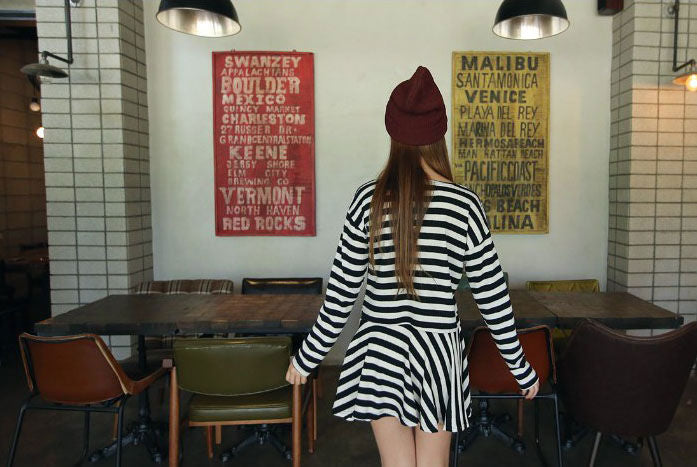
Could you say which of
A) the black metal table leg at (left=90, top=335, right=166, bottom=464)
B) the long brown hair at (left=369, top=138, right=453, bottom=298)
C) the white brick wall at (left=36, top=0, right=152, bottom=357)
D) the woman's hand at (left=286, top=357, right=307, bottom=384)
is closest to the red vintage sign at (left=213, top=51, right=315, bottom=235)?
the white brick wall at (left=36, top=0, right=152, bottom=357)

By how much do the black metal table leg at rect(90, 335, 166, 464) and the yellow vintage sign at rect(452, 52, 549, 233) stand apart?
105 inches

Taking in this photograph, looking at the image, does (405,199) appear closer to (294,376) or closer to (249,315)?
(294,376)

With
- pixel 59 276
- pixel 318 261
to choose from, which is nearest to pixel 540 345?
pixel 318 261

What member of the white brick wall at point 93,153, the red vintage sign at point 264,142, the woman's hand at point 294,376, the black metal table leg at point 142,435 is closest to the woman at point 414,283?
the woman's hand at point 294,376

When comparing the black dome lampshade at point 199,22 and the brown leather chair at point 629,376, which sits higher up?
the black dome lampshade at point 199,22

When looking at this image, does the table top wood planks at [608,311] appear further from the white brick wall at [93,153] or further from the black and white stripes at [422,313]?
the white brick wall at [93,153]

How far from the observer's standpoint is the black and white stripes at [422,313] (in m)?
1.39

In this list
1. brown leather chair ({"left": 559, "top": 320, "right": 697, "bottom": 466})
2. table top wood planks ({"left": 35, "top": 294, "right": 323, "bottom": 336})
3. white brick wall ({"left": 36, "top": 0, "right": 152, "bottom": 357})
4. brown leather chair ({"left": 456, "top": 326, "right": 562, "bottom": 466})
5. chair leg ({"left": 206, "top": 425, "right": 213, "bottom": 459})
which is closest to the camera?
brown leather chair ({"left": 559, "top": 320, "right": 697, "bottom": 466})

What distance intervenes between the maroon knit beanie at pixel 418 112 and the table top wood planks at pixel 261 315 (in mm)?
1283

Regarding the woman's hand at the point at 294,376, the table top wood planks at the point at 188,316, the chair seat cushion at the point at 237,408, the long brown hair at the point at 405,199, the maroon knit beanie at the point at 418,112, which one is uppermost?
the maroon knit beanie at the point at 418,112

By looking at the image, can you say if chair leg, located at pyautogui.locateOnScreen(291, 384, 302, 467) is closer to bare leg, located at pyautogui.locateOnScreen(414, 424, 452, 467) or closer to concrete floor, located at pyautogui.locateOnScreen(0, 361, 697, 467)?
concrete floor, located at pyautogui.locateOnScreen(0, 361, 697, 467)

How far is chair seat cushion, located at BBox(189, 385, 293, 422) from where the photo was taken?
2188 mm

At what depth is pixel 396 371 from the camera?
141 cm

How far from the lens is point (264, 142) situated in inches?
156
